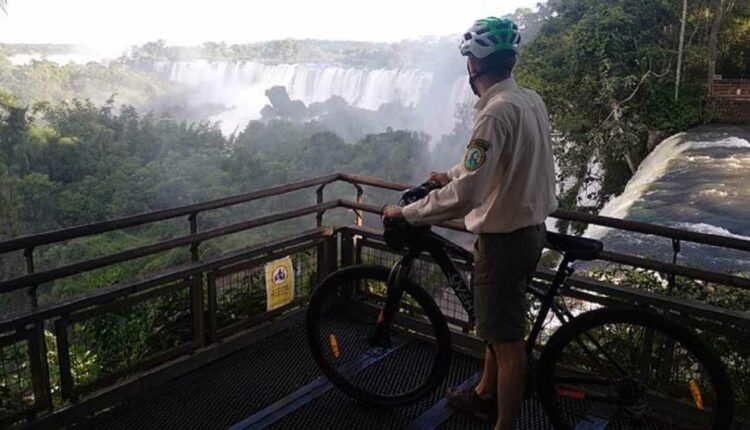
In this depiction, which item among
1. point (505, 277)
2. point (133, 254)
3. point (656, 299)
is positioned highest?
point (505, 277)

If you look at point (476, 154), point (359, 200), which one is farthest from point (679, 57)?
point (476, 154)

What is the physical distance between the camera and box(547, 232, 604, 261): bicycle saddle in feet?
8.16

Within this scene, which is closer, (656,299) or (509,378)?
(509,378)

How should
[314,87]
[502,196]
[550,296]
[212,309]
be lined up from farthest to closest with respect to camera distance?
[314,87] → [212,309] → [550,296] → [502,196]

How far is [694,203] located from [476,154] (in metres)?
9.12

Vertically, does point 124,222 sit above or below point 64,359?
above

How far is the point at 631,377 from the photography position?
2.62 meters

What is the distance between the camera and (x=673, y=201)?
32.9ft

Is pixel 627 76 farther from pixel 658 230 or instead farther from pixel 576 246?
pixel 576 246

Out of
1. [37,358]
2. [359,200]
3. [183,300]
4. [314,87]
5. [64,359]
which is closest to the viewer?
[37,358]

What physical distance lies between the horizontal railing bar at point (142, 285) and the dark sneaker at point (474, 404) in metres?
1.36

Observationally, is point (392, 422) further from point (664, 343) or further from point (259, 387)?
point (664, 343)

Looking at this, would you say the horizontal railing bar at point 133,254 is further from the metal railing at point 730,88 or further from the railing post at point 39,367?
the metal railing at point 730,88

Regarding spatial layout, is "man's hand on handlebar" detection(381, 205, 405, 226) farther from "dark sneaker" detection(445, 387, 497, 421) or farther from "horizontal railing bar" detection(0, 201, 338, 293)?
"horizontal railing bar" detection(0, 201, 338, 293)
